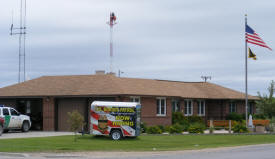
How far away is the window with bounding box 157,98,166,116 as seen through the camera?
135 feet

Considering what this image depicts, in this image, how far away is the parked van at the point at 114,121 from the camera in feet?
98.2

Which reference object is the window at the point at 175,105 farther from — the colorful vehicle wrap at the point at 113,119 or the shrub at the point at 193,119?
the colorful vehicle wrap at the point at 113,119

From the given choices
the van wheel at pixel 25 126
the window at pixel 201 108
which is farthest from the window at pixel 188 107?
the van wheel at pixel 25 126

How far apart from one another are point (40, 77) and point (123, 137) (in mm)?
17026

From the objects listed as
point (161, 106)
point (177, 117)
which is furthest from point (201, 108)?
point (161, 106)

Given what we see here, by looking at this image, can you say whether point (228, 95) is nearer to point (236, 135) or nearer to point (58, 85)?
point (236, 135)

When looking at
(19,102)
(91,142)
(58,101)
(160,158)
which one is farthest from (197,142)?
(19,102)

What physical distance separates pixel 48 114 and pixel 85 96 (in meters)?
3.94

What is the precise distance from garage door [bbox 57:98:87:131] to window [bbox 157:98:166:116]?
631cm

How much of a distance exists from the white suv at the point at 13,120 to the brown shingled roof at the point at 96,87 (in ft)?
10.1

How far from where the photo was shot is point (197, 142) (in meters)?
29.7

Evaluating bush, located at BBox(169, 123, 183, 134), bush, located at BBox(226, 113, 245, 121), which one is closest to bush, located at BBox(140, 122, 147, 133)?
bush, located at BBox(169, 123, 183, 134)

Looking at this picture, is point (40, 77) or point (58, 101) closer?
point (58, 101)

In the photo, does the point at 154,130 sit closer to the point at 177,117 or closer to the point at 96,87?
the point at 96,87
